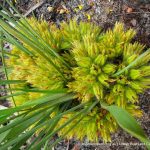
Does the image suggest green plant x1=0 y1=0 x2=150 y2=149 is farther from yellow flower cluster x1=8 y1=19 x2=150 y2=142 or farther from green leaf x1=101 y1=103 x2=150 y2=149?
green leaf x1=101 y1=103 x2=150 y2=149

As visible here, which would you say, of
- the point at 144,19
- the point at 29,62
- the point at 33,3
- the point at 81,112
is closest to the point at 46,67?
the point at 29,62

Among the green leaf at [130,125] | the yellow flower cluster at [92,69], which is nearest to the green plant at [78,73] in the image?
the yellow flower cluster at [92,69]

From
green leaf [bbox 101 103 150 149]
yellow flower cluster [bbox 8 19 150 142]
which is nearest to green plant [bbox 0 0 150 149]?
yellow flower cluster [bbox 8 19 150 142]

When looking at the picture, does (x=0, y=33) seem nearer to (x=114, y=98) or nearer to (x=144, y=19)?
(x=114, y=98)

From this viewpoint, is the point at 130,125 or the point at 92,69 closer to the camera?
the point at 130,125

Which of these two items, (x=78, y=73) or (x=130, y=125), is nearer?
(x=130, y=125)

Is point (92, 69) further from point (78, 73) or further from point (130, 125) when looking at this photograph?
point (130, 125)

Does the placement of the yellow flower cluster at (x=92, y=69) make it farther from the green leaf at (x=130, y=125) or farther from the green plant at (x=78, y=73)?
the green leaf at (x=130, y=125)

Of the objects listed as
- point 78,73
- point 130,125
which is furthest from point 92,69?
point 130,125
